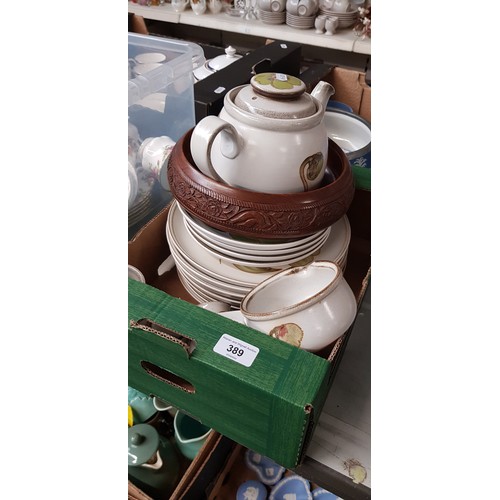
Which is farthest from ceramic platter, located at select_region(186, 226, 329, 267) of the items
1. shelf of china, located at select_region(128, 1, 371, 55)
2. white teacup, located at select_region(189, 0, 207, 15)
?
white teacup, located at select_region(189, 0, 207, 15)

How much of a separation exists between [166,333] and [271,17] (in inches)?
74.6

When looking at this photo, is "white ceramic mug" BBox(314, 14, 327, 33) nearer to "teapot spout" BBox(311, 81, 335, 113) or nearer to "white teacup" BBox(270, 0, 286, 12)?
"white teacup" BBox(270, 0, 286, 12)

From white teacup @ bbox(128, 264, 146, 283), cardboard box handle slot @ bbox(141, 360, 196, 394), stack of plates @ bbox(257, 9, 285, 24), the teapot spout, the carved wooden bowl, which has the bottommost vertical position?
cardboard box handle slot @ bbox(141, 360, 196, 394)

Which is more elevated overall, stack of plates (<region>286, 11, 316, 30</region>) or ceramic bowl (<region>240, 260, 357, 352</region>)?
stack of plates (<region>286, 11, 316, 30</region>)

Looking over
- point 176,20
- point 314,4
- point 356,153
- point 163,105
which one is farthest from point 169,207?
point 176,20

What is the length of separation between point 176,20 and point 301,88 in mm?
1887

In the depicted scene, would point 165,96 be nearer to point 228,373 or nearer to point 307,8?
point 228,373

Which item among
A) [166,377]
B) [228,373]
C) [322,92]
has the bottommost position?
[166,377]

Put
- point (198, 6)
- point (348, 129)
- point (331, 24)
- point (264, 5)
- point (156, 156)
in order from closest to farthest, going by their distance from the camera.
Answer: point (156, 156) < point (348, 129) < point (331, 24) < point (264, 5) < point (198, 6)

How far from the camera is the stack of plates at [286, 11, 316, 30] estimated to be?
1.92 meters

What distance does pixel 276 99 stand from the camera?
1.79 feet

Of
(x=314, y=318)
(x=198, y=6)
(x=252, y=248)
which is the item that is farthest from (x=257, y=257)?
(x=198, y=6)

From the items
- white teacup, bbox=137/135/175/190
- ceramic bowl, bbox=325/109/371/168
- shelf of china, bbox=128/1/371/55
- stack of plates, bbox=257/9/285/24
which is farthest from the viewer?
stack of plates, bbox=257/9/285/24

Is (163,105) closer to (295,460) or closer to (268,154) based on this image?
(268,154)
